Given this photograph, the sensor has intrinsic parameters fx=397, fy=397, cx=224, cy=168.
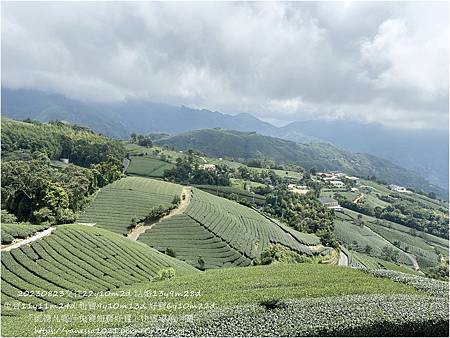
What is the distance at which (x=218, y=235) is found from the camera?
65438 millimetres

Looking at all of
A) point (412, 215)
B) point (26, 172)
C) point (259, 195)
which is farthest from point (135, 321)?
point (412, 215)

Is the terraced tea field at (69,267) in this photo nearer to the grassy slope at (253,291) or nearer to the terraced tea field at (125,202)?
the grassy slope at (253,291)

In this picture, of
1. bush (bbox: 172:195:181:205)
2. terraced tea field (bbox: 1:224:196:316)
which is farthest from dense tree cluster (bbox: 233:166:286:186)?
terraced tea field (bbox: 1:224:196:316)

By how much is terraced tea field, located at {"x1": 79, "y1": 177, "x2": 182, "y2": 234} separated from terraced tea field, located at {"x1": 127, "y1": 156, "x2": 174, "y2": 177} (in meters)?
36.8

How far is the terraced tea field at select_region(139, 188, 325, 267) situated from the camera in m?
59.6

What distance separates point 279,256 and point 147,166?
77.3m

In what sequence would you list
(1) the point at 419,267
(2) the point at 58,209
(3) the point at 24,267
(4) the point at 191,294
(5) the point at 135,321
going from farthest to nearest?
(1) the point at 419,267, (2) the point at 58,209, (3) the point at 24,267, (4) the point at 191,294, (5) the point at 135,321

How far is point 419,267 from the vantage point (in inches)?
4289

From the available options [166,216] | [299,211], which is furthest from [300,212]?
[166,216]

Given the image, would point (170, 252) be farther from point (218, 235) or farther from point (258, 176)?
point (258, 176)

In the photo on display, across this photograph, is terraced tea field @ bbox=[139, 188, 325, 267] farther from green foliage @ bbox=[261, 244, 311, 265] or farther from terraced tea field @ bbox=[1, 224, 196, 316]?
terraced tea field @ bbox=[1, 224, 196, 316]

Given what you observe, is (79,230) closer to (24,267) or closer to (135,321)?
(24,267)

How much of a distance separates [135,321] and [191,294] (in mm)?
7226

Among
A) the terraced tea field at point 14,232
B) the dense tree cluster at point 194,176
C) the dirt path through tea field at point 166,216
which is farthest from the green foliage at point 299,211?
the terraced tea field at point 14,232
